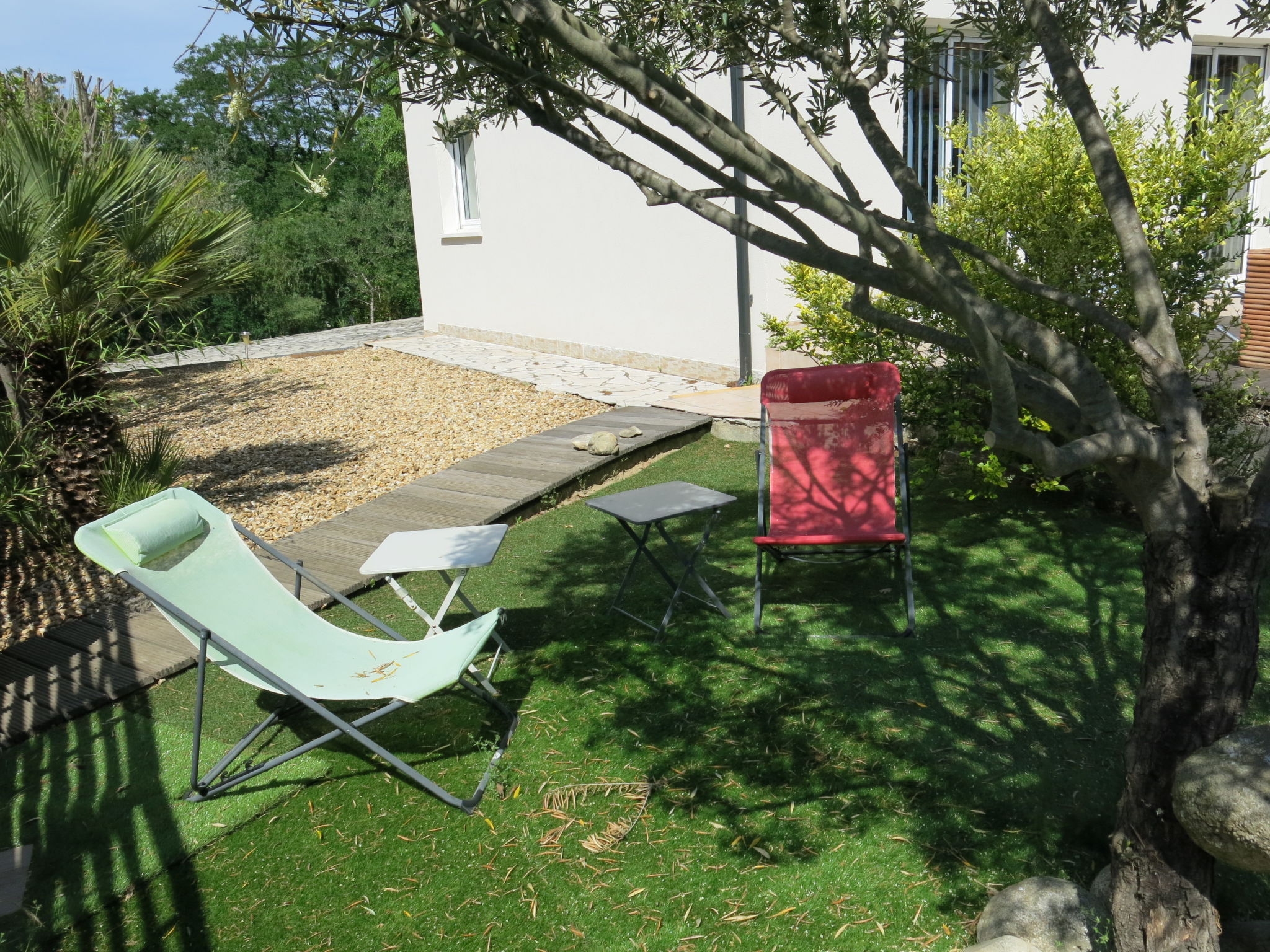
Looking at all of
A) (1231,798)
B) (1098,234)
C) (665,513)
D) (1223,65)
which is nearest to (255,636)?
(665,513)

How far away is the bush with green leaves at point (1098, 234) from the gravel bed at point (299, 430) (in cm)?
385

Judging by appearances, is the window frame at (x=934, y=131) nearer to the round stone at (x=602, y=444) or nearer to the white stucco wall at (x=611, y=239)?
the white stucco wall at (x=611, y=239)

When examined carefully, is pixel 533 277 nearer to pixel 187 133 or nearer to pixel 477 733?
pixel 477 733

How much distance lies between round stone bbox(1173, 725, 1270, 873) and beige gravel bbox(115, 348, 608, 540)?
19.3 ft

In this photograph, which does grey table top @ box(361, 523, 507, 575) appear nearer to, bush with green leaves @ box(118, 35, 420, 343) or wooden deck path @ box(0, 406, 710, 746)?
wooden deck path @ box(0, 406, 710, 746)

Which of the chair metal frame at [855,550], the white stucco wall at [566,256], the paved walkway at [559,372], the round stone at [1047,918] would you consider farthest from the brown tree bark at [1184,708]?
the white stucco wall at [566,256]

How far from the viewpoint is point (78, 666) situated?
5.06 meters

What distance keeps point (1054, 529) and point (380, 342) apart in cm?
1099

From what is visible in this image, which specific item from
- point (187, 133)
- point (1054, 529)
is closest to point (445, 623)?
point (1054, 529)

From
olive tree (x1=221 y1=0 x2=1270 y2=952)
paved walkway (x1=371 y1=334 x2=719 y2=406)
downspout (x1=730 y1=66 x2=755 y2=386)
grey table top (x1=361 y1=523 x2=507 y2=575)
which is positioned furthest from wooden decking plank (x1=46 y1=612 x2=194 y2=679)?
downspout (x1=730 y1=66 x2=755 y2=386)

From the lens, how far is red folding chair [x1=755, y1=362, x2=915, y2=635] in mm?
5430

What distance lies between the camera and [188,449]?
9.30 metres

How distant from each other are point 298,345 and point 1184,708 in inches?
577

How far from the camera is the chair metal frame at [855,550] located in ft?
16.3
